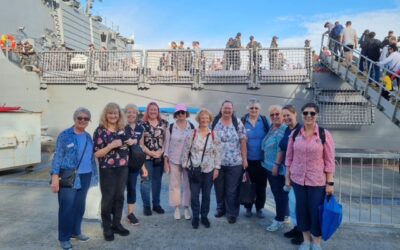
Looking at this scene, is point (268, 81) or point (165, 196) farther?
point (268, 81)

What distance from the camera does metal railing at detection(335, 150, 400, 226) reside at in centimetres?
491

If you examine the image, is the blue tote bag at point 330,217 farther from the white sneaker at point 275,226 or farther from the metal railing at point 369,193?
the metal railing at point 369,193

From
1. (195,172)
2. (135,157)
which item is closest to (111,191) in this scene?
(135,157)

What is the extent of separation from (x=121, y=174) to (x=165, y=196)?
2580 mm

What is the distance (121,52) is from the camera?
42.4 feet

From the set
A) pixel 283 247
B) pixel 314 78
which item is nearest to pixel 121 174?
pixel 283 247

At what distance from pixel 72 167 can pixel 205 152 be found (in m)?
1.74

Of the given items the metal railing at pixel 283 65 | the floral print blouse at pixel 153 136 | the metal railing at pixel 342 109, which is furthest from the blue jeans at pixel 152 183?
the metal railing at pixel 342 109

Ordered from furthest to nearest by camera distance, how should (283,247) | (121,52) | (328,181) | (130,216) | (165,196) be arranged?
(121,52)
(165,196)
(130,216)
(283,247)
(328,181)

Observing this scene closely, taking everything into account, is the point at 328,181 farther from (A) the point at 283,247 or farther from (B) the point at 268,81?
(B) the point at 268,81

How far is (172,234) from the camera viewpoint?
4496 mm

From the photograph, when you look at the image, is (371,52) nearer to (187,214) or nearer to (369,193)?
(369,193)

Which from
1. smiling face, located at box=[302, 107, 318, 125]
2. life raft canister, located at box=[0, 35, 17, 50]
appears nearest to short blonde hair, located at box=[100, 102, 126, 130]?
smiling face, located at box=[302, 107, 318, 125]

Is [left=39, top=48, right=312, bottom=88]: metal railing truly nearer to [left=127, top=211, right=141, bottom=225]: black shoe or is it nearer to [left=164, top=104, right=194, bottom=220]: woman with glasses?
[left=164, top=104, right=194, bottom=220]: woman with glasses
